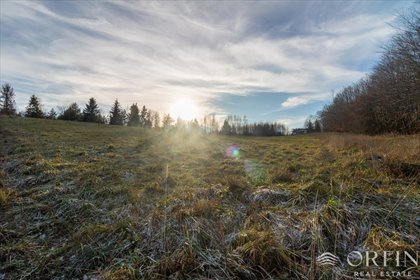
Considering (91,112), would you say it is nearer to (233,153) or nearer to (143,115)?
(143,115)

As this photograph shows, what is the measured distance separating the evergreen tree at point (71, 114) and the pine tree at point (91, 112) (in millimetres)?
1324

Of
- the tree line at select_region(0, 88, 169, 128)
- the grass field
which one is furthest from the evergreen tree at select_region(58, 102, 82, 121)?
the grass field

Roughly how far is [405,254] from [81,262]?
407cm

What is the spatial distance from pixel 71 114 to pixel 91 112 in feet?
12.7

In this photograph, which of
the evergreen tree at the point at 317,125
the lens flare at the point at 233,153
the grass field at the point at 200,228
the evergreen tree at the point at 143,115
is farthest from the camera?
the evergreen tree at the point at 317,125

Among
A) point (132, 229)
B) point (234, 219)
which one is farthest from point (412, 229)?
point (132, 229)

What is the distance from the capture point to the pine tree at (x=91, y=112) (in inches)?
1906

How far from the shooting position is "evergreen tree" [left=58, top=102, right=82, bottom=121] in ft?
152

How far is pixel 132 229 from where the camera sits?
12.0ft

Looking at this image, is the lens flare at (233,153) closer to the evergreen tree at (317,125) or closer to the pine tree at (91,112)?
the pine tree at (91,112)

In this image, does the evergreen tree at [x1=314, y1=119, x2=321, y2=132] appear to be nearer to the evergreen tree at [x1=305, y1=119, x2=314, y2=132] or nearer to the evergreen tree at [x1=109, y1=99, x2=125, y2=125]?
the evergreen tree at [x1=305, y1=119, x2=314, y2=132]

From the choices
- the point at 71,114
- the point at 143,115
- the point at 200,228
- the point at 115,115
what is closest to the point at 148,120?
the point at 143,115

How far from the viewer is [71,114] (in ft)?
153

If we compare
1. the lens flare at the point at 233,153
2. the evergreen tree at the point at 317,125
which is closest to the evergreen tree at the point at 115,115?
the lens flare at the point at 233,153
